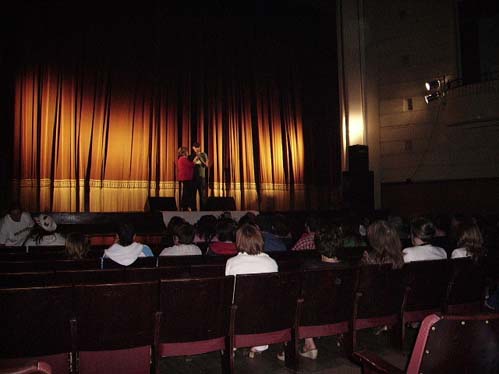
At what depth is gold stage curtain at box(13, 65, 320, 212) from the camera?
9469 millimetres

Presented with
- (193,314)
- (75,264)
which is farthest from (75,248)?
(193,314)

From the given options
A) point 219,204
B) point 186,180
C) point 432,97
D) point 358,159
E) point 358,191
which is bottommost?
point 219,204

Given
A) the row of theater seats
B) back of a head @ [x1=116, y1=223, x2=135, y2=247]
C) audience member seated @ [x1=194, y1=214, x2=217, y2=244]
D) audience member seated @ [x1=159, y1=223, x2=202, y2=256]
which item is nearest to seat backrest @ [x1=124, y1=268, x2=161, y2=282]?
the row of theater seats

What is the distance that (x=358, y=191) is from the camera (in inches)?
441

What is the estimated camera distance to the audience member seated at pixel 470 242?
3.62 metres

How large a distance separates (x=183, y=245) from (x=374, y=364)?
8.16ft

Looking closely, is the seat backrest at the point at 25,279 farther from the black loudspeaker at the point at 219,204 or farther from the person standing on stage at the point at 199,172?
the black loudspeaker at the point at 219,204

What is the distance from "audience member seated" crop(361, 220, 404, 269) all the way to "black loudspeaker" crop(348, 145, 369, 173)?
8230 mm

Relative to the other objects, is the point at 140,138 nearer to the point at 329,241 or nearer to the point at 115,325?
the point at 329,241

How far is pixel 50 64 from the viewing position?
9688 millimetres

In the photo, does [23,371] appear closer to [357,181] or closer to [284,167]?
[357,181]

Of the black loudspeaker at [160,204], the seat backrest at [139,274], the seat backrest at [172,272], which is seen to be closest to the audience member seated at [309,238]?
the seat backrest at [172,272]

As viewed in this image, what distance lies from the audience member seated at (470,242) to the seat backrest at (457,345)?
218 centimetres

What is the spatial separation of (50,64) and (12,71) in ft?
2.63
